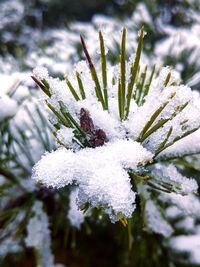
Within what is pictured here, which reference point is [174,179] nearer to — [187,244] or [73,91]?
[73,91]

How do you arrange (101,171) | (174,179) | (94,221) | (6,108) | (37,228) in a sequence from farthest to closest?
(94,221), (37,228), (6,108), (174,179), (101,171)

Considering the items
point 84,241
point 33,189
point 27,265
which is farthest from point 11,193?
point 27,265

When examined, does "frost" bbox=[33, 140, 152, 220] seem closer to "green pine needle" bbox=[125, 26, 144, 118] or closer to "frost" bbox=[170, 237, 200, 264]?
"green pine needle" bbox=[125, 26, 144, 118]

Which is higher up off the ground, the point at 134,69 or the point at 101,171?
the point at 134,69

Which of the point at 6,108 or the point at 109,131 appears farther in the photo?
the point at 6,108

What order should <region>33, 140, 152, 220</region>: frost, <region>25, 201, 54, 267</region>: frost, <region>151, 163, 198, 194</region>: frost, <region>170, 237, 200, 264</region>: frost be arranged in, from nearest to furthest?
<region>33, 140, 152, 220</region>: frost
<region>151, 163, 198, 194</region>: frost
<region>25, 201, 54, 267</region>: frost
<region>170, 237, 200, 264</region>: frost

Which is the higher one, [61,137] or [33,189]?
[33,189]

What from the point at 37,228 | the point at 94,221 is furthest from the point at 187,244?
the point at 37,228

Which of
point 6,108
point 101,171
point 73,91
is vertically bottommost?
point 101,171

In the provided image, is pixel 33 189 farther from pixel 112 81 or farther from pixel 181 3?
pixel 181 3

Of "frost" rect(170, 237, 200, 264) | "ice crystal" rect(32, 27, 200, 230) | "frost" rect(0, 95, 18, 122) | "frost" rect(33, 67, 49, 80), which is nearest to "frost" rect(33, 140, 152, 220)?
"ice crystal" rect(32, 27, 200, 230)

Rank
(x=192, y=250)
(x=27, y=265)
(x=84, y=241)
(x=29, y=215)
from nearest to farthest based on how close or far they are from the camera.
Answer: (x=29, y=215) → (x=192, y=250) → (x=84, y=241) → (x=27, y=265)
